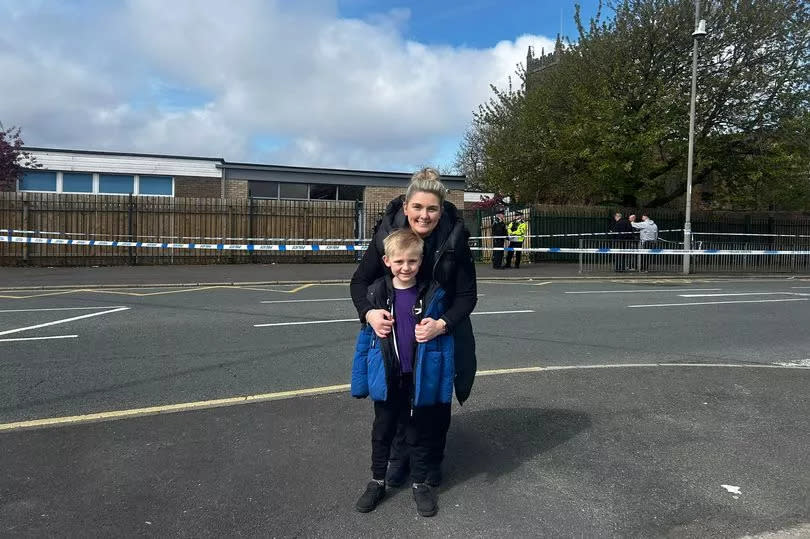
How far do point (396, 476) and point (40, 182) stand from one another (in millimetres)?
30066

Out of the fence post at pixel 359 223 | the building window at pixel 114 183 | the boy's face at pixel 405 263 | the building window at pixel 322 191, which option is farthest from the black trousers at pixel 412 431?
the building window at pixel 114 183

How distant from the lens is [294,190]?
30.4m

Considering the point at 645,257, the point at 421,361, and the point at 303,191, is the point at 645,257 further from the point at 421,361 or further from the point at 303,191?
the point at 421,361

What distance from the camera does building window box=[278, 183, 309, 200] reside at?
29.9 meters

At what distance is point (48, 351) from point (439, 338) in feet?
17.3

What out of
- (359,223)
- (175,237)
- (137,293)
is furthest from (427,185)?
(359,223)

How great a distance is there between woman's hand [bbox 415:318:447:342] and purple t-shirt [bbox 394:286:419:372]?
0.08 m

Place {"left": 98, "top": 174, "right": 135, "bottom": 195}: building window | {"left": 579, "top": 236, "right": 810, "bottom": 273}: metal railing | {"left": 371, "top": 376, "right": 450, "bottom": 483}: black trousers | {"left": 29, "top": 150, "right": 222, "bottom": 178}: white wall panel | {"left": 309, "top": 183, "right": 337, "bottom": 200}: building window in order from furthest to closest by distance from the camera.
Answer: {"left": 309, "top": 183, "right": 337, "bottom": 200}: building window → {"left": 98, "top": 174, "right": 135, "bottom": 195}: building window → {"left": 29, "top": 150, "right": 222, "bottom": 178}: white wall panel → {"left": 579, "top": 236, "right": 810, "bottom": 273}: metal railing → {"left": 371, "top": 376, "right": 450, "bottom": 483}: black trousers

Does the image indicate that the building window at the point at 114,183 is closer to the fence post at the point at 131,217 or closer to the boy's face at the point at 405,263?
the fence post at the point at 131,217

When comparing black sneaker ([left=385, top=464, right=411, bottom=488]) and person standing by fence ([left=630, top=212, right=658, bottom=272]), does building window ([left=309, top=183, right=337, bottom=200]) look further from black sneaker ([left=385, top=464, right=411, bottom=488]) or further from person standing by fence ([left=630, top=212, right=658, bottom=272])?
black sneaker ([left=385, top=464, right=411, bottom=488])

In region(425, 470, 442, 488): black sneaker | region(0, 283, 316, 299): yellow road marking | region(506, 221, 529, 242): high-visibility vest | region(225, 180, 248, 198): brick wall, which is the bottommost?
region(425, 470, 442, 488): black sneaker

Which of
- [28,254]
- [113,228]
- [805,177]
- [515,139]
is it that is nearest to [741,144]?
[805,177]

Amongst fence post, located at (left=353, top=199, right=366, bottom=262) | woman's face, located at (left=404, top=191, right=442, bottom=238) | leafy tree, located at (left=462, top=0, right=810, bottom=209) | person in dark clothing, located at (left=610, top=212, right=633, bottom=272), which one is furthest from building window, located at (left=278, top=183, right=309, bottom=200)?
woman's face, located at (left=404, top=191, right=442, bottom=238)

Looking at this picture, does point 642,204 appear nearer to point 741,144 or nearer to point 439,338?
→ point 741,144
